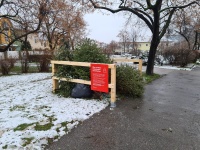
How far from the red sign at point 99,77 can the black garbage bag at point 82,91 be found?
0.48 m

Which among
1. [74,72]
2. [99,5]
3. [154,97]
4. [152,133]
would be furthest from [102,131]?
[99,5]

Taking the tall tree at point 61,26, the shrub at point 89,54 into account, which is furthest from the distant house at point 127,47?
the shrub at point 89,54

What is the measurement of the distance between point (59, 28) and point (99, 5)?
518 inches

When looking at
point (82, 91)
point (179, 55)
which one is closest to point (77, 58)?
point (82, 91)

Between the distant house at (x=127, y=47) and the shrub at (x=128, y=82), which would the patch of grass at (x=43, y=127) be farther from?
the distant house at (x=127, y=47)

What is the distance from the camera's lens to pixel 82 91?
212 inches

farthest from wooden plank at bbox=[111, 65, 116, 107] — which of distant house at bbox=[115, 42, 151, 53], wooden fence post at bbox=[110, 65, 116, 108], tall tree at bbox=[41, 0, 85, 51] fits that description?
distant house at bbox=[115, 42, 151, 53]

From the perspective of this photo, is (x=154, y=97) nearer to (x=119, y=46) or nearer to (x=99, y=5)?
(x=99, y=5)

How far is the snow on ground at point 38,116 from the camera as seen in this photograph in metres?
3.12

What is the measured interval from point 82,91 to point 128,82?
4.66 ft

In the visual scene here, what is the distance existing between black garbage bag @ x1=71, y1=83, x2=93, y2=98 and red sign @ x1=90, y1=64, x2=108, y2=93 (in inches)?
18.7

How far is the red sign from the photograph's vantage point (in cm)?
471

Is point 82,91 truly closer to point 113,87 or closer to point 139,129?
point 113,87

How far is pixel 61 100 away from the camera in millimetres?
5289
